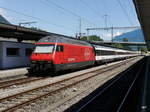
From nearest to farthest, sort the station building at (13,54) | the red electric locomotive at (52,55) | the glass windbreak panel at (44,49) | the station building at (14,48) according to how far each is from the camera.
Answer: the red electric locomotive at (52,55) → the glass windbreak panel at (44,49) → the station building at (14,48) → the station building at (13,54)

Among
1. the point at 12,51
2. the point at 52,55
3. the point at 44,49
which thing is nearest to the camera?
Result: the point at 52,55

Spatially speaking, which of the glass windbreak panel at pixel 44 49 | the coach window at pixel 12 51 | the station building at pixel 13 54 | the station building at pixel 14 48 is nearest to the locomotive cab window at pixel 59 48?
the glass windbreak panel at pixel 44 49

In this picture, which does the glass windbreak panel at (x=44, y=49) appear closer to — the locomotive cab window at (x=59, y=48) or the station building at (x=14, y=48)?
the locomotive cab window at (x=59, y=48)

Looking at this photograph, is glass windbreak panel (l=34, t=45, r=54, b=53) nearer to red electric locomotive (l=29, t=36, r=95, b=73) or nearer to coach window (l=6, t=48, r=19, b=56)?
red electric locomotive (l=29, t=36, r=95, b=73)

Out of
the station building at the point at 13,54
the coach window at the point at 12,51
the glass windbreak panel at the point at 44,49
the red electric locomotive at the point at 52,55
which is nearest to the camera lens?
the red electric locomotive at the point at 52,55

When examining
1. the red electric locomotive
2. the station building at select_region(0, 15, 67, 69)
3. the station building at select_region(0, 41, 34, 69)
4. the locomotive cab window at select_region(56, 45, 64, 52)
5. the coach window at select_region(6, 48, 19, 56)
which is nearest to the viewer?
the red electric locomotive

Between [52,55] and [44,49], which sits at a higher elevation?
[44,49]

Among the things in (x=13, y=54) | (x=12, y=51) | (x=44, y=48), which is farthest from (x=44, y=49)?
(x=13, y=54)

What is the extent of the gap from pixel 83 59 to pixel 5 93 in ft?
40.8

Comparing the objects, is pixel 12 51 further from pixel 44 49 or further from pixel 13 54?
pixel 44 49

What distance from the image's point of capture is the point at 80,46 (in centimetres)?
2083

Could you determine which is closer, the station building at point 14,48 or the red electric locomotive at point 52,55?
the red electric locomotive at point 52,55

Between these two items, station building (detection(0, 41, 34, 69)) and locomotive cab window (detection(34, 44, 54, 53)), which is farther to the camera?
station building (detection(0, 41, 34, 69))

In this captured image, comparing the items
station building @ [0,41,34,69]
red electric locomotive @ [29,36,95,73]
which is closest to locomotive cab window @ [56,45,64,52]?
red electric locomotive @ [29,36,95,73]
